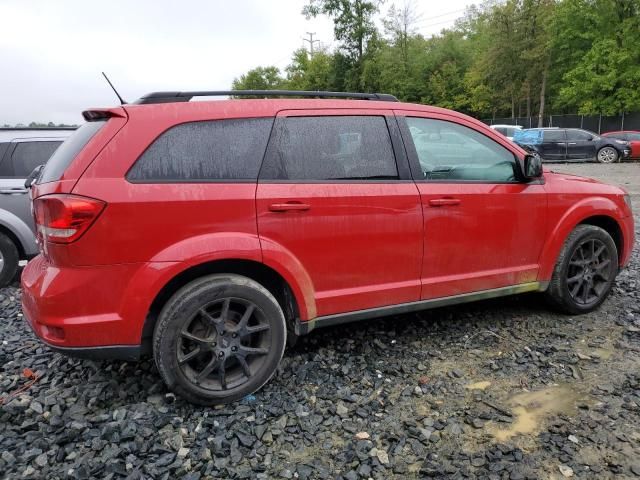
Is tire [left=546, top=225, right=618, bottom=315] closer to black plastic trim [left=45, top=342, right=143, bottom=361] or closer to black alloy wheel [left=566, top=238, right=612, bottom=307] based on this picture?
black alloy wheel [left=566, top=238, right=612, bottom=307]

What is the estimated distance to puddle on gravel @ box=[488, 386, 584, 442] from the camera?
2648mm

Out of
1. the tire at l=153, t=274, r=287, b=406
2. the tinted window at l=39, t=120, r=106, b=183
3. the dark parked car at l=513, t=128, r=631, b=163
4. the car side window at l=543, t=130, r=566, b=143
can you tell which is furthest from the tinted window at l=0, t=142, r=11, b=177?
the car side window at l=543, t=130, r=566, b=143

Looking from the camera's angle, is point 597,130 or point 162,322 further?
point 597,130

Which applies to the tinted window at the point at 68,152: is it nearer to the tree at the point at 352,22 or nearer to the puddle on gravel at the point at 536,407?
the puddle on gravel at the point at 536,407

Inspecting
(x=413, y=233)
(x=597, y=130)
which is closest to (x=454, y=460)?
(x=413, y=233)

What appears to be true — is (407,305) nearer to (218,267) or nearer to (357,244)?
(357,244)

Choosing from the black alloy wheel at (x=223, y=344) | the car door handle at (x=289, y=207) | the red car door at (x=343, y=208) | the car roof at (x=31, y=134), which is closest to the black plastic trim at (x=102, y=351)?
the black alloy wheel at (x=223, y=344)

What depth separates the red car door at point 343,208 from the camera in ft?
9.64

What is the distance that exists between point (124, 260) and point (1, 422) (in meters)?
1.22

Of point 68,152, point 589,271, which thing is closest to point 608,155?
point 589,271

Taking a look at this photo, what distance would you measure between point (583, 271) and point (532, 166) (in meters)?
1.12

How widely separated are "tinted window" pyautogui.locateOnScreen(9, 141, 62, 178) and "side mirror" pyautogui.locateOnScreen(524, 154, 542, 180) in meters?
5.03

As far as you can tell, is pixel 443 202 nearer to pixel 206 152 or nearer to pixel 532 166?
pixel 532 166

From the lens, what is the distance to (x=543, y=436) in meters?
2.59
